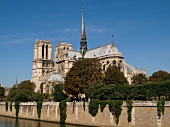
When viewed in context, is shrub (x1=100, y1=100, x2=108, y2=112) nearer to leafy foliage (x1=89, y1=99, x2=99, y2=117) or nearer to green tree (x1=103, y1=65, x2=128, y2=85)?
leafy foliage (x1=89, y1=99, x2=99, y2=117)

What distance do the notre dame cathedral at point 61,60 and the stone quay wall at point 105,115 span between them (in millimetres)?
20488

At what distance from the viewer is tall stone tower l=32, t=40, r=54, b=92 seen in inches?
3698

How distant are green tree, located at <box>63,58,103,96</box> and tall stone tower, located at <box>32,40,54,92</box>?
145 feet

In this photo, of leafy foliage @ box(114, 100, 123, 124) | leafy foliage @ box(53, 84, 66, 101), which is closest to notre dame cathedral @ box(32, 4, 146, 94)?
leafy foliage @ box(53, 84, 66, 101)

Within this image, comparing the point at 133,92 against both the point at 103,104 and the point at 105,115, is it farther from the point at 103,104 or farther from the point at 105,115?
the point at 105,115

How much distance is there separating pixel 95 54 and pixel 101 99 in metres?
39.5

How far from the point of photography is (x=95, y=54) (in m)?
79.0

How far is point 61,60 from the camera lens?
83000mm

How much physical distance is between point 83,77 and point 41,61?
49040mm

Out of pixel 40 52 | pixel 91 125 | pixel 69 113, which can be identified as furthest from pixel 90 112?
pixel 40 52

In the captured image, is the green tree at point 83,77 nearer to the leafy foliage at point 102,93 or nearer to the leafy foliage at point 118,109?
the leafy foliage at point 102,93

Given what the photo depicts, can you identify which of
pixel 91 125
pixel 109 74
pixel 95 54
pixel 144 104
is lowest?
pixel 91 125

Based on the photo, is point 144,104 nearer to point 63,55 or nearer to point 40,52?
point 63,55

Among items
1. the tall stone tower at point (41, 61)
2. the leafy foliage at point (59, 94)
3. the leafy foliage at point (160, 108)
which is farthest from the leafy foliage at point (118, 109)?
the tall stone tower at point (41, 61)
